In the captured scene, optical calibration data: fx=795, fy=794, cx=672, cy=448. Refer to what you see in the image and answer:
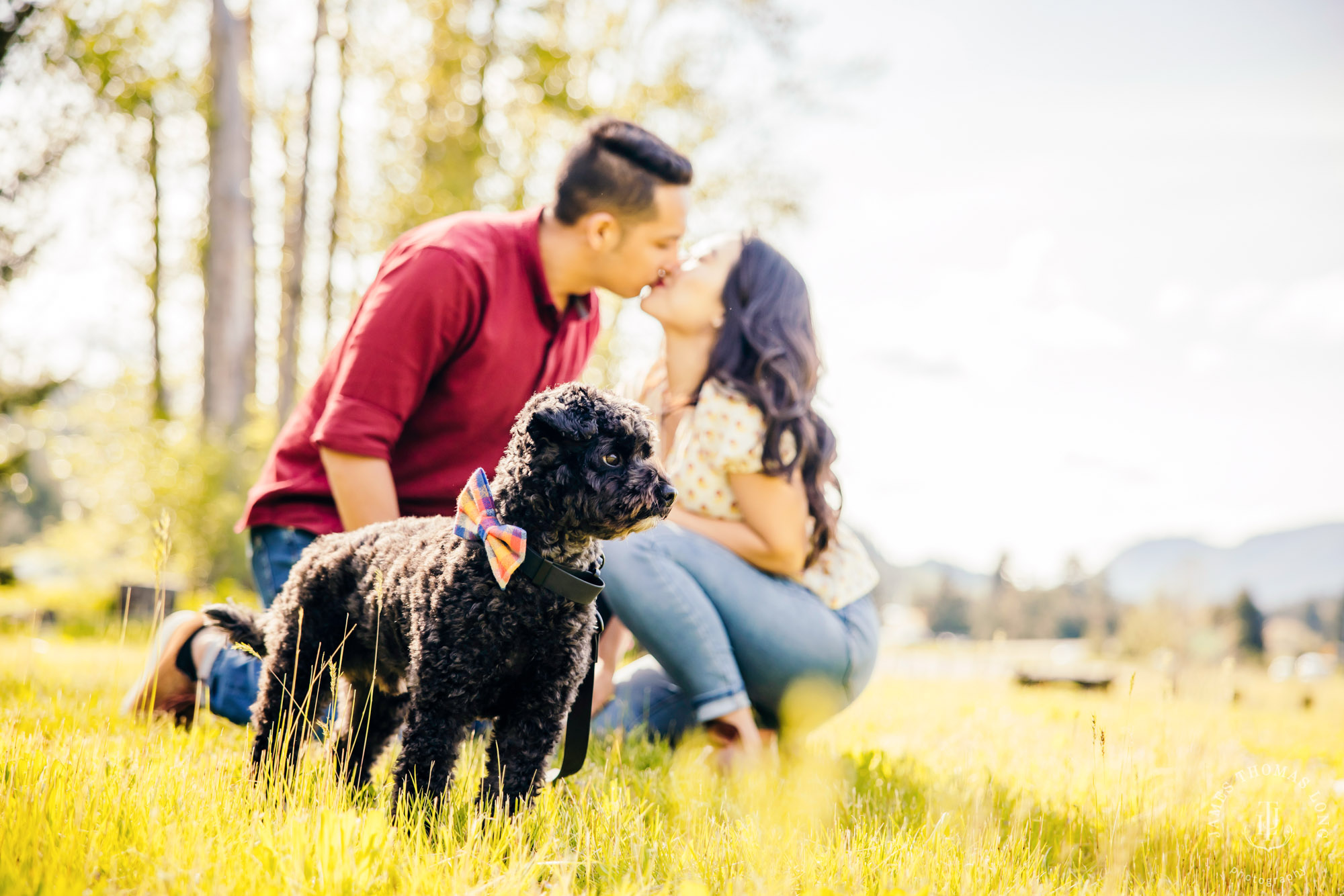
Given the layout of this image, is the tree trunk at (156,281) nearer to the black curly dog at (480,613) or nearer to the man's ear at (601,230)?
the man's ear at (601,230)

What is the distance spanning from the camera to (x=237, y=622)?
2834 millimetres

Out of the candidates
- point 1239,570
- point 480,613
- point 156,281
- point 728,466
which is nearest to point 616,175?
point 728,466

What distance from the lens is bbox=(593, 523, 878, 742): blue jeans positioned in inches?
132

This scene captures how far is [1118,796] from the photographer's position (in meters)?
2.48

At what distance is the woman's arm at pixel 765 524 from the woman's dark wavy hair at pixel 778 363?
9 cm

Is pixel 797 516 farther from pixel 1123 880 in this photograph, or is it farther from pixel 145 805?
pixel 145 805

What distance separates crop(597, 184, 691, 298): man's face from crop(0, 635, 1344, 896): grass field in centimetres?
225

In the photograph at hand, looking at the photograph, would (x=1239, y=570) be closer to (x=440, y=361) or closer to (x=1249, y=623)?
(x=1249, y=623)

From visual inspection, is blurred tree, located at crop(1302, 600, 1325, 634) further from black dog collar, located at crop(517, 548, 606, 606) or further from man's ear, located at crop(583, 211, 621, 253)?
black dog collar, located at crop(517, 548, 606, 606)

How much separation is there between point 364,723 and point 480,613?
94 cm

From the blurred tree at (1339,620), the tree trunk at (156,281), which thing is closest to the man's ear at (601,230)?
the tree trunk at (156,281)

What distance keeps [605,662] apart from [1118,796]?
2230mm

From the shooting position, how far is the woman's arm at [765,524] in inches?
141

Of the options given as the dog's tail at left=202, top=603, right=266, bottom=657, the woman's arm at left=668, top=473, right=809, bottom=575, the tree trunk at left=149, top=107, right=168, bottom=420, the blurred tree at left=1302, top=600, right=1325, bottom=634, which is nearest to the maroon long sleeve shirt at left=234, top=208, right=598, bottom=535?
the dog's tail at left=202, top=603, right=266, bottom=657
